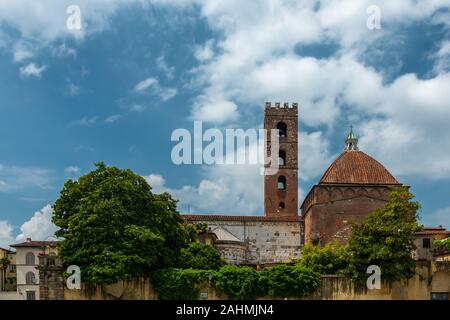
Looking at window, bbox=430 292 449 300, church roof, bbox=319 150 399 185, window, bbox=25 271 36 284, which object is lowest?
window, bbox=25 271 36 284

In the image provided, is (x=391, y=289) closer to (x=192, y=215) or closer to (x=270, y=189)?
Result: (x=192, y=215)

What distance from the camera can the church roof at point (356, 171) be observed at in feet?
171

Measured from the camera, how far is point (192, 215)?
182ft

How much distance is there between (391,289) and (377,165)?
2114 centimetres

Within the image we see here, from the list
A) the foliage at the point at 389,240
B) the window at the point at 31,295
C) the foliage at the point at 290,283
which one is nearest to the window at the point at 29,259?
the window at the point at 31,295

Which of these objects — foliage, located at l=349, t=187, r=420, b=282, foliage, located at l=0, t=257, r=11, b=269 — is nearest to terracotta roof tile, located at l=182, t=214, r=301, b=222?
foliage, located at l=349, t=187, r=420, b=282

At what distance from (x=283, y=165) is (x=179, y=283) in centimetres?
3488

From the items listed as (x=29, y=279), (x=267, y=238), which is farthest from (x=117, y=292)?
(x=29, y=279)

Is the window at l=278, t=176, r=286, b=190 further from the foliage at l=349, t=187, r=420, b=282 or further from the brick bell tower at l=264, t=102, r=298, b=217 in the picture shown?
the foliage at l=349, t=187, r=420, b=282

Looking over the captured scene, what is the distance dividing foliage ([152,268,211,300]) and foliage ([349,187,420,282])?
980 cm

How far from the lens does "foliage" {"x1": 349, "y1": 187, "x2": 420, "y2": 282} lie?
33969 millimetres

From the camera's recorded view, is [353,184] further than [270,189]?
No
